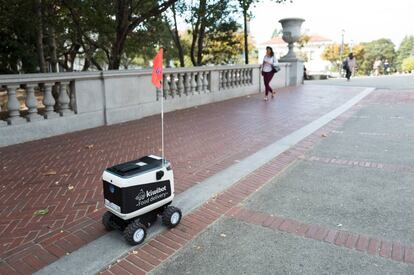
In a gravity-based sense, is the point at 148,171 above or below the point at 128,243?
above

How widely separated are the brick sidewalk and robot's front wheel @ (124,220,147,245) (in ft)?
1.45

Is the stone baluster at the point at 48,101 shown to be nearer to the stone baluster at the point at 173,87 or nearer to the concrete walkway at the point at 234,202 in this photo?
the concrete walkway at the point at 234,202

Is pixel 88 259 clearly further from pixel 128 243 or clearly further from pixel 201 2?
pixel 201 2

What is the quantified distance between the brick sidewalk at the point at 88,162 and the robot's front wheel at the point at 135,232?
1.45 ft

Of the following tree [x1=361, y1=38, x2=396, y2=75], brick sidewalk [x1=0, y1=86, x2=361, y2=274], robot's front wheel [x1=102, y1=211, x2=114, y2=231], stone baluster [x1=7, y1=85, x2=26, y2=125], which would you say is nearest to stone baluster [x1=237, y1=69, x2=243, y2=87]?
brick sidewalk [x1=0, y1=86, x2=361, y2=274]

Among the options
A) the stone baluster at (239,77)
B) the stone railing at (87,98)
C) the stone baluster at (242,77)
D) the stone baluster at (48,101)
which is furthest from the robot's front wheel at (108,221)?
the stone baluster at (242,77)

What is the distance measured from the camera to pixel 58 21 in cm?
1441

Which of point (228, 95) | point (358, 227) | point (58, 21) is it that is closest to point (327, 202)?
point (358, 227)

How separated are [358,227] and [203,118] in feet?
21.4

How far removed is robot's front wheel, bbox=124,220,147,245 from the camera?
11.1ft

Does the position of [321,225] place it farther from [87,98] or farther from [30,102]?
[87,98]

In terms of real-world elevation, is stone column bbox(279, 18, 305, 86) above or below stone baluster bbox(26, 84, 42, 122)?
above

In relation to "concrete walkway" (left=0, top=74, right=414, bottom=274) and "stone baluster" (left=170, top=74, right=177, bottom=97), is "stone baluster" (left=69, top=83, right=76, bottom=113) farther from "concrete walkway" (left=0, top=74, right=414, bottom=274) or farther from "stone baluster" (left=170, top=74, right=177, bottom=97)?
"stone baluster" (left=170, top=74, right=177, bottom=97)

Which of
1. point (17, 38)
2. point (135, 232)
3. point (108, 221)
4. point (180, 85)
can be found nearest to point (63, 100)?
point (180, 85)
